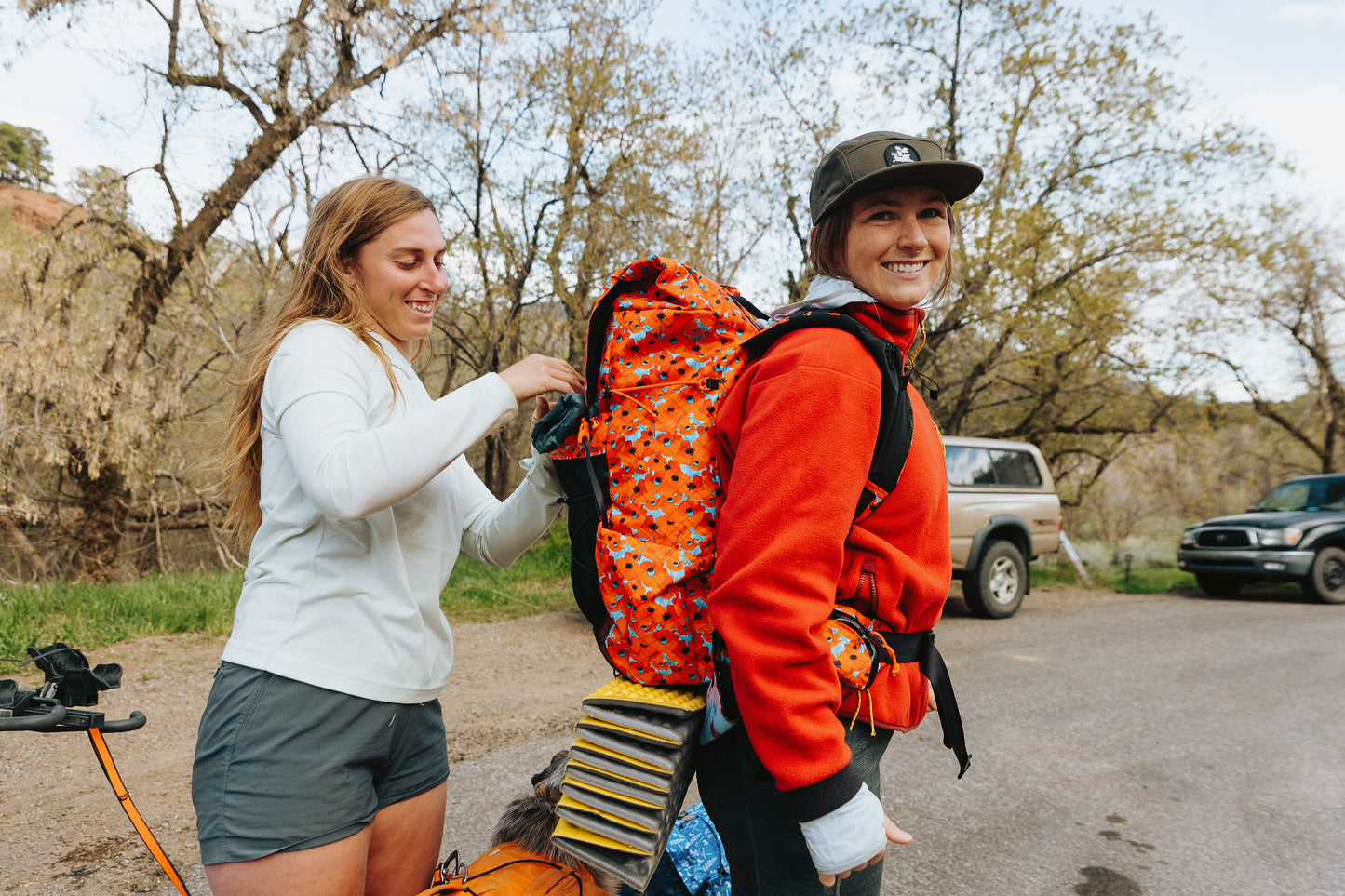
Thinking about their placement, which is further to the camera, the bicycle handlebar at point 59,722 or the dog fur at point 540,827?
the dog fur at point 540,827

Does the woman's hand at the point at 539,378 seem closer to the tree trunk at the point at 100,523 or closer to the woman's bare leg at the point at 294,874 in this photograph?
the woman's bare leg at the point at 294,874

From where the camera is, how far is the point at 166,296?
962 cm

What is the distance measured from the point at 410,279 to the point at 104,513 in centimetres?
1018

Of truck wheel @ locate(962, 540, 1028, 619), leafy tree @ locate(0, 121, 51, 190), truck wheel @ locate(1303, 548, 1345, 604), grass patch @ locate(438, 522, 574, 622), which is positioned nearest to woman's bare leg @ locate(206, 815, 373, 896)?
grass patch @ locate(438, 522, 574, 622)

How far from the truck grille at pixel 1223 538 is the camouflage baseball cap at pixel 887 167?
1229cm

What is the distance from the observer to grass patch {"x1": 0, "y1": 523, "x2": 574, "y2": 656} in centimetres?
591

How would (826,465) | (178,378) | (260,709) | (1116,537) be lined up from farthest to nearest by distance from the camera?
(1116,537), (178,378), (260,709), (826,465)

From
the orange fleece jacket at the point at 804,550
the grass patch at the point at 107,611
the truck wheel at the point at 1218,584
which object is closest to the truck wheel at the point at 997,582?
the truck wheel at the point at 1218,584

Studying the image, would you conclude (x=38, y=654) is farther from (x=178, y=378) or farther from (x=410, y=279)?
(x=178, y=378)

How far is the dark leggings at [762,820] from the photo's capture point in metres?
1.40

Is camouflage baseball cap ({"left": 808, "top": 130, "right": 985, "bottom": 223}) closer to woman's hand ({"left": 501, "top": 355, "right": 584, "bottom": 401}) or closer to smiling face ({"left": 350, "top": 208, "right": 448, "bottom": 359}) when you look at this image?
woman's hand ({"left": 501, "top": 355, "right": 584, "bottom": 401})

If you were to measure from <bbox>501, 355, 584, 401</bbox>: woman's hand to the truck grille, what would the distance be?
41.5ft

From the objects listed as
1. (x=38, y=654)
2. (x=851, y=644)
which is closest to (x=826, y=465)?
(x=851, y=644)

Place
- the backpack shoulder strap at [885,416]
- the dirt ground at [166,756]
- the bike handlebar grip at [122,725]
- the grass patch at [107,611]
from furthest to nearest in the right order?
the grass patch at [107,611]
the dirt ground at [166,756]
the bike handlebar grip at [122,725]
the backpack shoulder strap at [885,416]
